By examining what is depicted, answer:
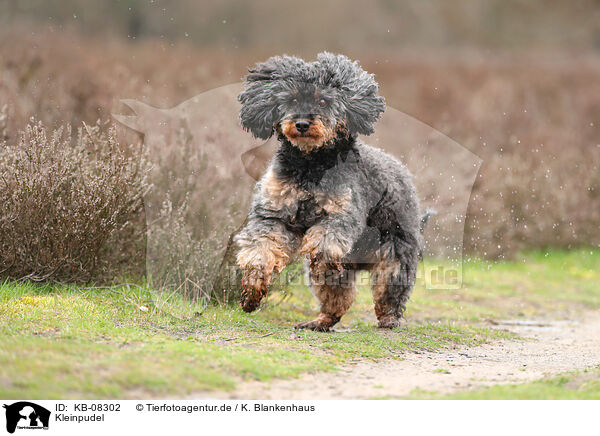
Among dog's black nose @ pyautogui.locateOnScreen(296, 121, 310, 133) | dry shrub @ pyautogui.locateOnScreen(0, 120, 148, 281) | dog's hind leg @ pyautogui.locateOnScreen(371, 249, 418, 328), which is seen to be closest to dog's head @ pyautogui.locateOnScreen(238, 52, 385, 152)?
dog's black nose @ pyautogui.locateOnScreen(296, 121, 310, 133)

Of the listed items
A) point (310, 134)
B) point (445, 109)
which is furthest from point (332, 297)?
point (445, 109)

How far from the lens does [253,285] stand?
6.15m

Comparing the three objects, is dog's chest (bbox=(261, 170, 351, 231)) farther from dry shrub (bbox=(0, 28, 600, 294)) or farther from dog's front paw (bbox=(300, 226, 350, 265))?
dry shrub (bbox=(0, 28, 600, 294))

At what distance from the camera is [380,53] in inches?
869

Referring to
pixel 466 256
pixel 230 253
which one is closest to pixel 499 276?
pixel 466 256

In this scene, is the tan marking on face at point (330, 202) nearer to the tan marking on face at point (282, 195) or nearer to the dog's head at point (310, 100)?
the tan marking on face at point (282, 195)

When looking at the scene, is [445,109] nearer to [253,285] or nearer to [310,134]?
[310,134]

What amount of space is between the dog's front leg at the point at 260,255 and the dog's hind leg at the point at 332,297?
2.44 feet

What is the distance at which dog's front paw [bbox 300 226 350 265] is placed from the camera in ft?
20.4

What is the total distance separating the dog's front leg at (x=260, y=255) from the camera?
6164 millimetres

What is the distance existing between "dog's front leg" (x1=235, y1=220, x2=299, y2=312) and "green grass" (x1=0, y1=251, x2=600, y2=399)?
374 mm
